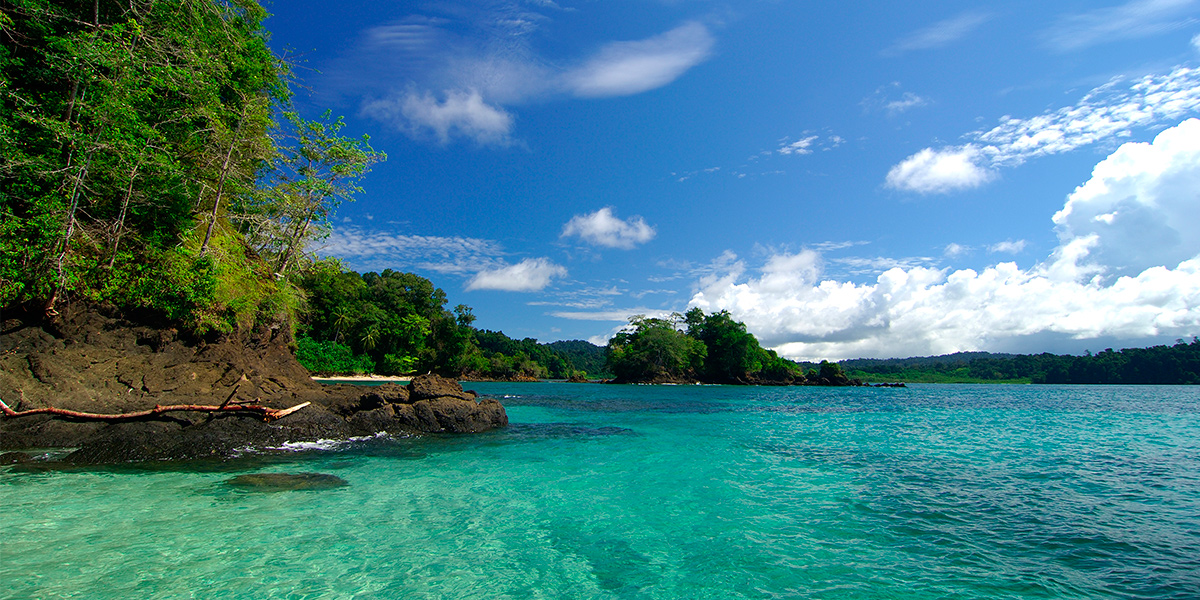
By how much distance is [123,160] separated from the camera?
10578 mm

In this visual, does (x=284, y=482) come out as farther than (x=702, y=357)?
No

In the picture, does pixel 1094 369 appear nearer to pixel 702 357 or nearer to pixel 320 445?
pixel 702 357

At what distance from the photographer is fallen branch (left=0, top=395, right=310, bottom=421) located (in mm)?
8758

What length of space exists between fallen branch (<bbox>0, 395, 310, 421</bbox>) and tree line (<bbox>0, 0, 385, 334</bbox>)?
2.64 meters

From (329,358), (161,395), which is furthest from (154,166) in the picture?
(329,358)

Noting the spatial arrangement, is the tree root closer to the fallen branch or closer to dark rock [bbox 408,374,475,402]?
the fallen branch

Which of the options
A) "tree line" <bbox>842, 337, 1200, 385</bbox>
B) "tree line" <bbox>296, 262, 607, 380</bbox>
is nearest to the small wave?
"tree line" <bbox>296, 262, 607, 380</bbox>

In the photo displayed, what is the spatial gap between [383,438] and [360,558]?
28.1 ft

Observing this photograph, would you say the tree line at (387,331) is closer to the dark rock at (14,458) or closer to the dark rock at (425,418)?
the dark rock at (425,418)

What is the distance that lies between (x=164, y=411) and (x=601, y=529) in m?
9.78

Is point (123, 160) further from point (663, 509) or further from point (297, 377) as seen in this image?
point (663, 509)

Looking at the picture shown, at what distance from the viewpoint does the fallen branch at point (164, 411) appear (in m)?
8.76

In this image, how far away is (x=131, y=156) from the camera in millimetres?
10523

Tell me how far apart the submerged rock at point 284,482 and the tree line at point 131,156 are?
6.61 m
